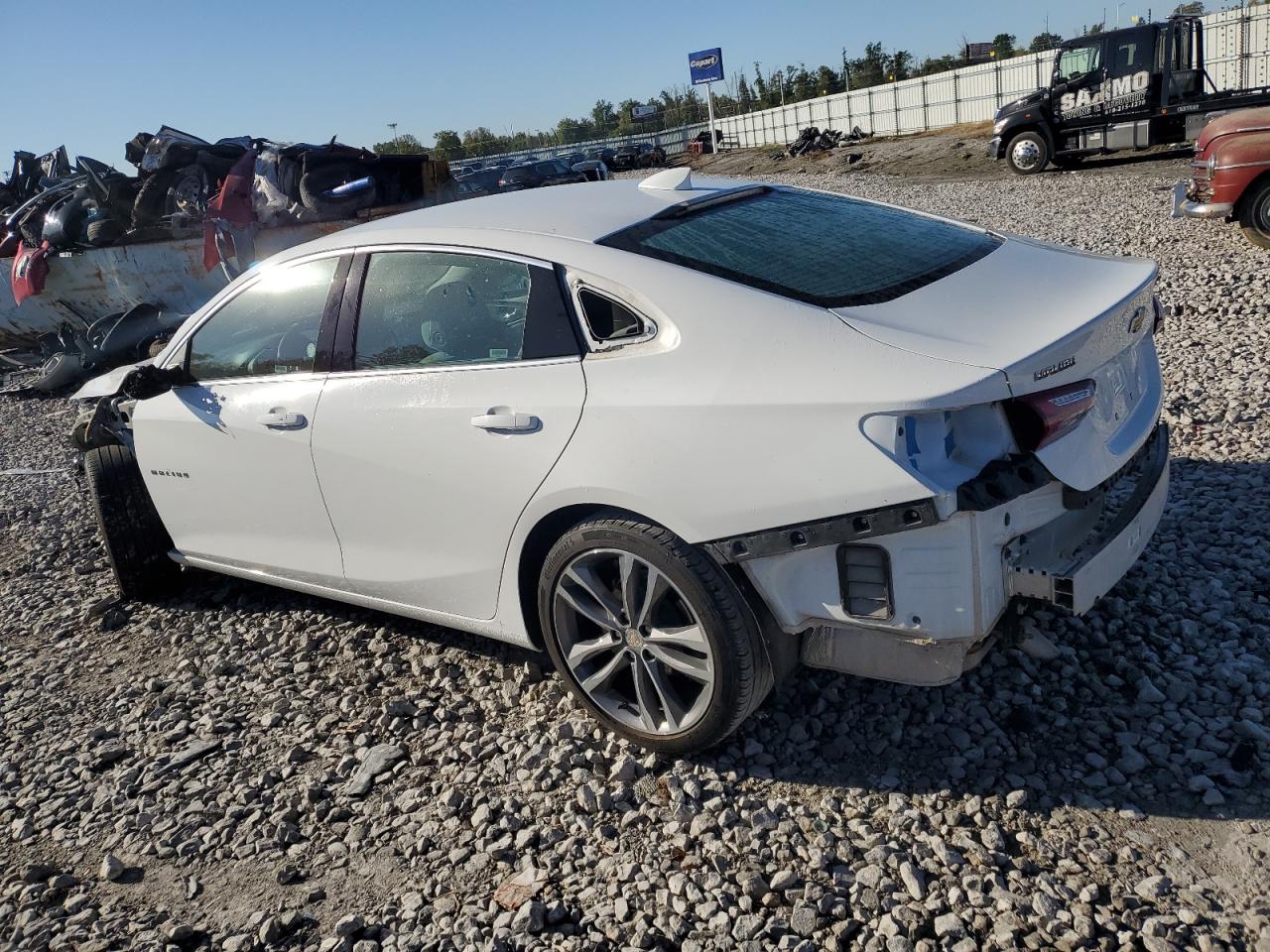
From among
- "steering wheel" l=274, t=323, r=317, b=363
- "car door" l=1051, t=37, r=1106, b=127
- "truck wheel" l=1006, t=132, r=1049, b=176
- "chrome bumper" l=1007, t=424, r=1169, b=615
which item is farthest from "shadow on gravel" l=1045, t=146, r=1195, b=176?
"steering wheel" l=274, t=323, r=317, b=363

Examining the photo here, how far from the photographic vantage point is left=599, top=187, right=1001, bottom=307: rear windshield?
2.88 m

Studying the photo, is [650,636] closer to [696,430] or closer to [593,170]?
[696,430]

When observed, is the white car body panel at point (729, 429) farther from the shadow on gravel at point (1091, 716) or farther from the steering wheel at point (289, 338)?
the shadow on gravel at point (1091, 716)

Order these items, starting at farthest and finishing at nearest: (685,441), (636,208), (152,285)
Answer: (152,285) < (636,208) < (685,441)

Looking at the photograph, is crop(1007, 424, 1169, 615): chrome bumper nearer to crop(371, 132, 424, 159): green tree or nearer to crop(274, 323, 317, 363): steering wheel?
crop(274, 323, 317, 363): steering wheel

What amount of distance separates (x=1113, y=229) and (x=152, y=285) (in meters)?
11.1

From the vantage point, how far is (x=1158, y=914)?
229cm

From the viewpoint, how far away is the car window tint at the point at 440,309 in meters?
3.17

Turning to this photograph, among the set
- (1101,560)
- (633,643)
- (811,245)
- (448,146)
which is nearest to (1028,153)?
(811,245)

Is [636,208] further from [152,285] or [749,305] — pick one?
[152,285]

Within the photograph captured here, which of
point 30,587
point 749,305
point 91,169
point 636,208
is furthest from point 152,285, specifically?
point 749,305

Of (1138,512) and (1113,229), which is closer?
(1138,512)

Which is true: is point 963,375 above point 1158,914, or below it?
above

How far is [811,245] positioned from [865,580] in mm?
1177
